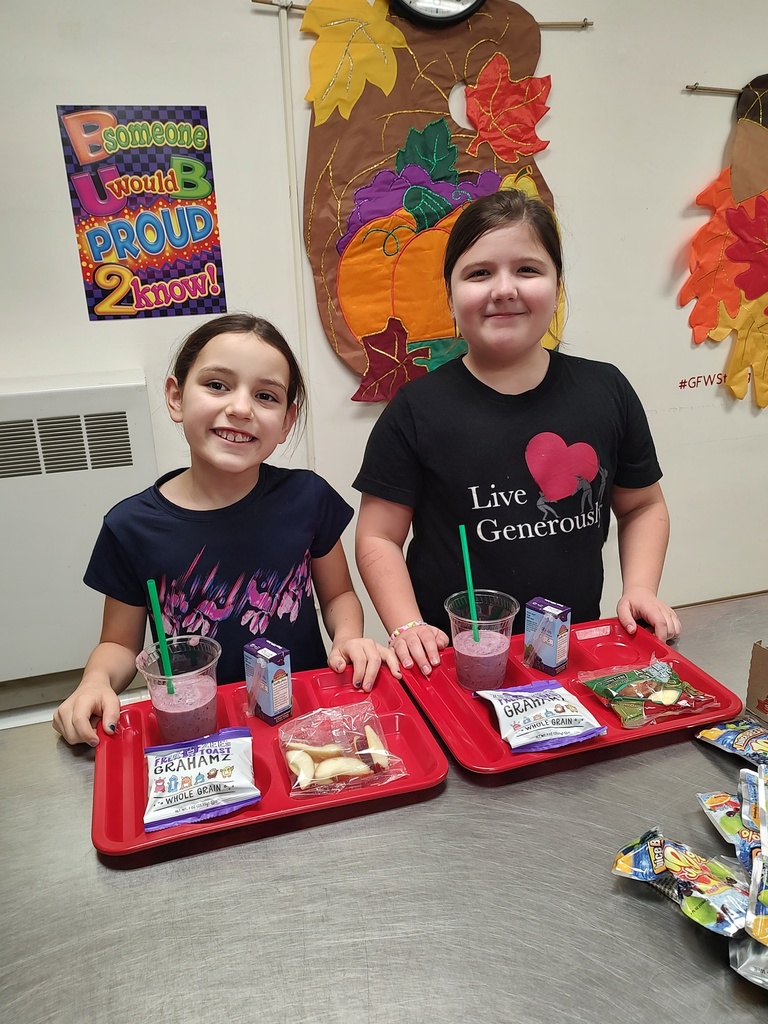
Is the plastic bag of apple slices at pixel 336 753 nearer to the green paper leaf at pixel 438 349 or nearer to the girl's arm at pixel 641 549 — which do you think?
the girl's arm at pixel 641 549

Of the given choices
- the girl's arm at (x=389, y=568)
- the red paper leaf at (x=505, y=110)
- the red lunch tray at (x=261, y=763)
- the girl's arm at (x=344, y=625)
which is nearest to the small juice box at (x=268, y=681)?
the red lunch tray at (x=261, y=763)

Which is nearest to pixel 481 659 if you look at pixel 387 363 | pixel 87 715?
pixel 87 715

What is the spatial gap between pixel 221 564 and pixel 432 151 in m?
1.52

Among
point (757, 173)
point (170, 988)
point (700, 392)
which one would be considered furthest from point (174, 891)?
point (757, 173)

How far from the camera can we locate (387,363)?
2156 millimetres

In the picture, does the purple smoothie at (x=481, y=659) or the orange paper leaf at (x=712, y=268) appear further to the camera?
the orange paper leaf at (x=712, y=268)

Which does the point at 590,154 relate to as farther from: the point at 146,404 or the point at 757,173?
the point at 146,404

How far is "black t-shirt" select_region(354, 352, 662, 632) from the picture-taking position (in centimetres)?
123

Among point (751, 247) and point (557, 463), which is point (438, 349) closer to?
point (557, 463)

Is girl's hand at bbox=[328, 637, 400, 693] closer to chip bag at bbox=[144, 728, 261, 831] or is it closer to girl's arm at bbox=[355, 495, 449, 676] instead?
girl's arm at bbox=[355, 495, 449, 676]

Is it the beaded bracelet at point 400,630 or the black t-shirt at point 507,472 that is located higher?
the black t-shirt at point 507,472

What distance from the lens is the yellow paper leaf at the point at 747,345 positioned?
2.50 m

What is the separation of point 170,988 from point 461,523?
0.82 m

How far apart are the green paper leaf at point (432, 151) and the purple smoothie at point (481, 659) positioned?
61.4 inches
